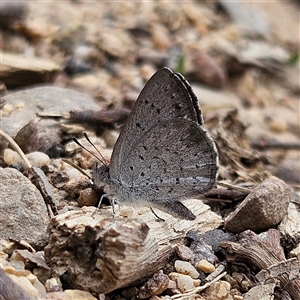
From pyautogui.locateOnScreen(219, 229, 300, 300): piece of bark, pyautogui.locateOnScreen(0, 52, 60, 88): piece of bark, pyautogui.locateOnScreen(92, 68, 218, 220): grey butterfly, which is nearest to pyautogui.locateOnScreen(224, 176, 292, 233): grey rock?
pyautogui.locateOnScreen(219, 229, 300, 300): piece of bark

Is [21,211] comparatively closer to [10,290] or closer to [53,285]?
[53,285]

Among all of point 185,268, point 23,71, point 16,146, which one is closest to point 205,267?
point 185,268

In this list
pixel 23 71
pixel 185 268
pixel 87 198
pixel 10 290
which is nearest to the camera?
pixel 10 290

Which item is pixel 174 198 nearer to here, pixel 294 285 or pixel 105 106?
pixel 294 285

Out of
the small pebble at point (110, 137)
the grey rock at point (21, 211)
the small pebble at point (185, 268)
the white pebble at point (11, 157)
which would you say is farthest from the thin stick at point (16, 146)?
the small pebble at point (185, 268)

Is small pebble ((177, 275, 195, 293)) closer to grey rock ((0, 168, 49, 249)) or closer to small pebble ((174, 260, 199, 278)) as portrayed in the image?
small pebble ((174, 260, 199, 278))

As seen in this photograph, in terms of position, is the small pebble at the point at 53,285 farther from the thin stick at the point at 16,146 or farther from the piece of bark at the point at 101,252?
the thin stick at the point at 16,146

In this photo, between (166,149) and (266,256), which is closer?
(266,256)

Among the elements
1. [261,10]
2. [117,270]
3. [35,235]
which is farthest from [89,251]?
[261,10]
